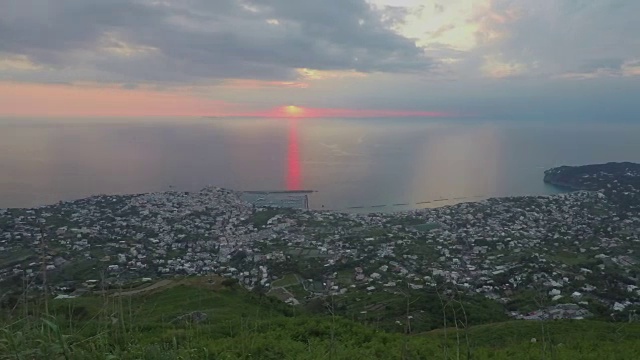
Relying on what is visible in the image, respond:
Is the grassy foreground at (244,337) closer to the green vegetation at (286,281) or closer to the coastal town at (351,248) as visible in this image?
the coastal town at (351,248)

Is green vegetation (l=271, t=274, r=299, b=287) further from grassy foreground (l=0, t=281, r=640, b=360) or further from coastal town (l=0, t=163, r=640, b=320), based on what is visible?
grassy foreground (l=0, t=281, r=640, b=360)

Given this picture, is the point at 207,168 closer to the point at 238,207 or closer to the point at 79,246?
the point at 238,207

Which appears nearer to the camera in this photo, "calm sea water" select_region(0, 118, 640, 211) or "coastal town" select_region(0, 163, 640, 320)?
"coastal town" select_region(0, 163, 640, 320)

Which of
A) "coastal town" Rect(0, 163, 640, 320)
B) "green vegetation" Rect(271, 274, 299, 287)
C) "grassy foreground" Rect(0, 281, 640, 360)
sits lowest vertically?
"green vegetation" Rect(271, 274, 299, 287)

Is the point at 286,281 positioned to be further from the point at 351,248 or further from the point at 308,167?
the point at 308,167

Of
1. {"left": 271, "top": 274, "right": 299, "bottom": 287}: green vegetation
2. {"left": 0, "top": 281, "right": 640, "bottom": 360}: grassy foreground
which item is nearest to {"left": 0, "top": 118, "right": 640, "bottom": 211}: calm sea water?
{"left": 271, "top": 274, "right": 299, "bottom": 287}: green vegetation

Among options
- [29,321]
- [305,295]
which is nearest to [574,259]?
[305,295]
